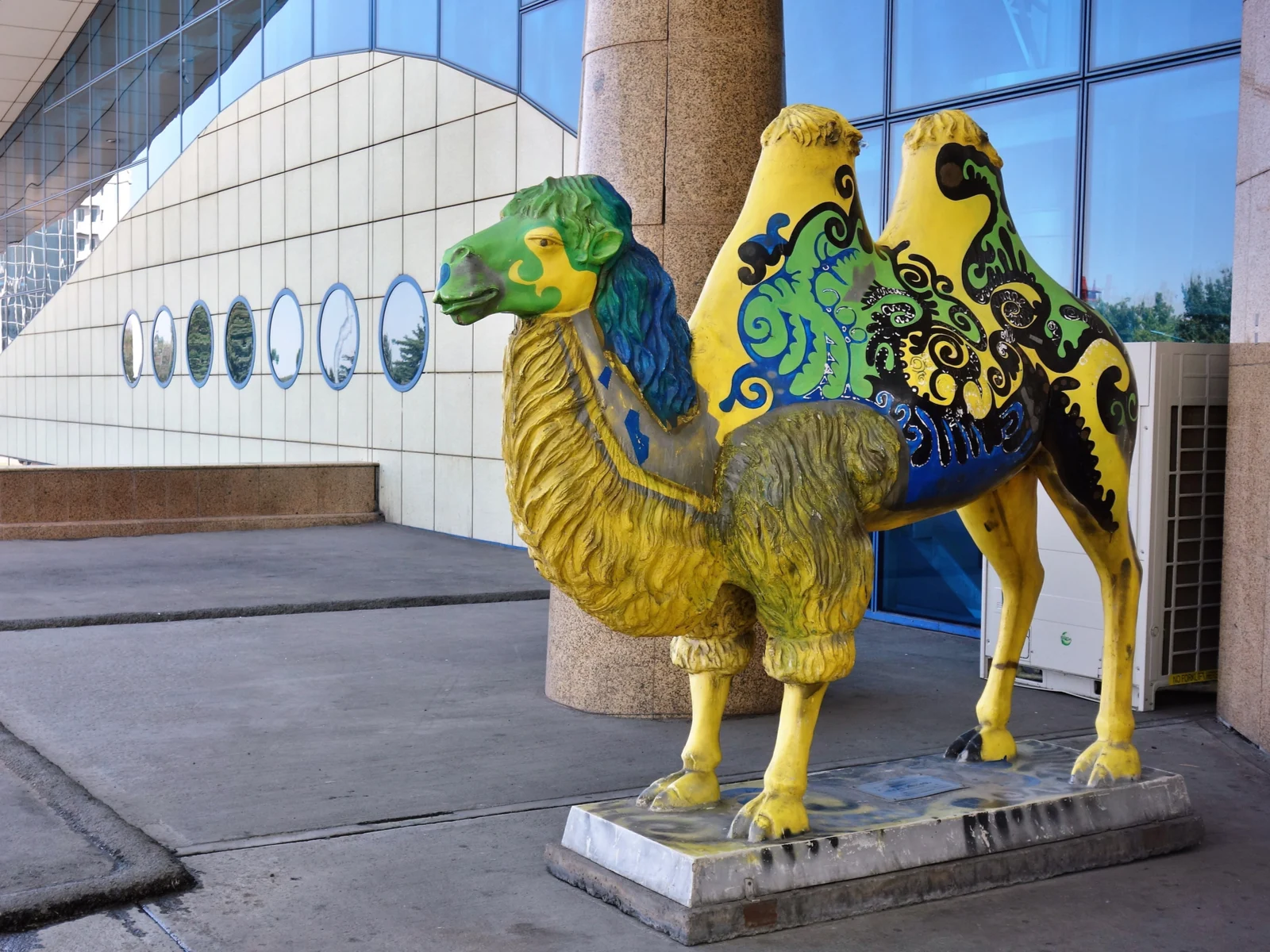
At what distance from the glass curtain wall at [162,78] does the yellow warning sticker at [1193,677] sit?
6666mm

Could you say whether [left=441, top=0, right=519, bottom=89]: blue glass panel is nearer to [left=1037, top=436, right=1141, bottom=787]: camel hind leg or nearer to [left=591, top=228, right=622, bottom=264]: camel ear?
[left=1037, top=436, right=1141, bottom=787]: camel hind leg

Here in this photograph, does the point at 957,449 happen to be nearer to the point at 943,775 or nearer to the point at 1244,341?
the point at 943,775

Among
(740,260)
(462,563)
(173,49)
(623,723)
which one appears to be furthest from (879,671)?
(173,49)

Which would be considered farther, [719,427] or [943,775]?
[943,775]

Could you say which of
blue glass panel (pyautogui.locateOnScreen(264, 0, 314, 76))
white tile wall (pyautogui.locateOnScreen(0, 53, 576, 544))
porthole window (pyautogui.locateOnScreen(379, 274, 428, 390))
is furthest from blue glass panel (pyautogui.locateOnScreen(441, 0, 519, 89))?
blue glass panel (pyautogui.locateOnScreen(264, 0, 314, 76))

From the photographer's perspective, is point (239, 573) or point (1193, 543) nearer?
point (1193, 543)

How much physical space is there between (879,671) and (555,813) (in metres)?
3.07

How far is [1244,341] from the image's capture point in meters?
5.51

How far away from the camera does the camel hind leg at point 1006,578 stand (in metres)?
4.08

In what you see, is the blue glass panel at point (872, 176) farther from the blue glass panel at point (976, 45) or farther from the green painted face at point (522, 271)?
the green painted face at point (522, 271)

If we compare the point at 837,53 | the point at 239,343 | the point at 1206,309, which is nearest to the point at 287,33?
the point at 239,343

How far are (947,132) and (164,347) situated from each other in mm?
18710

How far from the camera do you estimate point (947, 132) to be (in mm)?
3795

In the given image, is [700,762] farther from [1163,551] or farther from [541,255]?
[1163,551]
